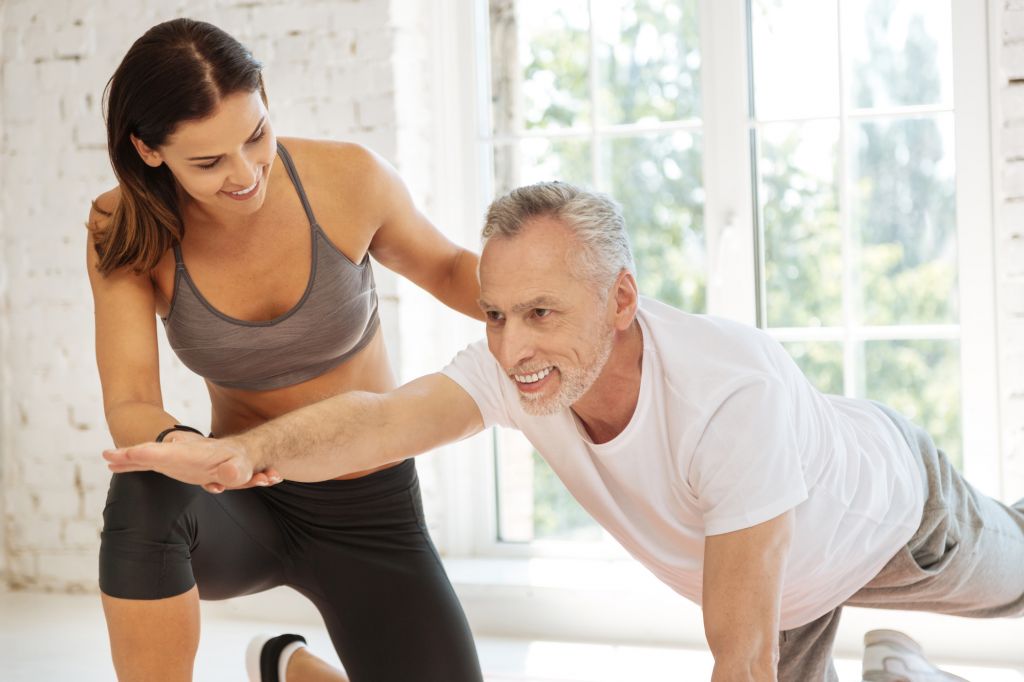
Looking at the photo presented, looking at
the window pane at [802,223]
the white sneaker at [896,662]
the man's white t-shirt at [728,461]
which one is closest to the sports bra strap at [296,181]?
the man's white t-shirt at [728,461]

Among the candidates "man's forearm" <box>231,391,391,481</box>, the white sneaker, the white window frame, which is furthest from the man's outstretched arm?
the white window frame

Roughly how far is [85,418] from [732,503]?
7.99 feet

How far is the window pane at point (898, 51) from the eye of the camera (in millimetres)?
2799

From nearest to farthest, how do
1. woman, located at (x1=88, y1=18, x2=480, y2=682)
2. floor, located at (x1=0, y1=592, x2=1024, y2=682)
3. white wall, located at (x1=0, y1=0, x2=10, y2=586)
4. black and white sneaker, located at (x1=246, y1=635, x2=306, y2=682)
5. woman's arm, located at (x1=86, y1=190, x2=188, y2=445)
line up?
woman, located at (x1=88, y1=18, x2=480, y2=682) → woman's arm, located at (x1=86, y1=190, x2=188, y2=445) → black and white sneaker, located at (x1=246, y1=635, x2=306, y2=682) → floor, located at (x1=0, y1=592, x2=1024, y2=682) → white wall, located at (x1=0, y1=0, x2=10, y2=586)

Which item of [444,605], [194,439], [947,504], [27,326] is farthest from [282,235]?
[27,326]

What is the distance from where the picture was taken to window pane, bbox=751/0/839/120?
113 inches

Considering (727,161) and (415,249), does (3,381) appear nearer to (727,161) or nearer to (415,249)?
(415,249)

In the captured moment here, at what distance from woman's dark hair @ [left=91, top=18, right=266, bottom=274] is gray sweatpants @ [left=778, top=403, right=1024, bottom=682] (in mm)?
1295

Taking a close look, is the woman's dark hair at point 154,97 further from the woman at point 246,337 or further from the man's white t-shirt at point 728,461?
the man's white t-shirt at point 728,461

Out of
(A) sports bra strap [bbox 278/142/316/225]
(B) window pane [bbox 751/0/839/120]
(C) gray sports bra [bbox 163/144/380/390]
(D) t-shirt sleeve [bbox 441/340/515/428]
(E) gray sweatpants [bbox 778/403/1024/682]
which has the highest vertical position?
(B) window pane [bbox 751/0/839/120]

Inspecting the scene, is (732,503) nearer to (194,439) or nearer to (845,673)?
(194,439)

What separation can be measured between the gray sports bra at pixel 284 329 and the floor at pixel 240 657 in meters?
1.03

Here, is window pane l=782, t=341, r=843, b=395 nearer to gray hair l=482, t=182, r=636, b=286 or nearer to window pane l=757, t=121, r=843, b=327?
window pane l=757, t=121, r=843, b=327

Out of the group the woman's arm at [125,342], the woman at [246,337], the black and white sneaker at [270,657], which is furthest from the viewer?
the black and white sneaker at [270,657]
